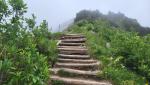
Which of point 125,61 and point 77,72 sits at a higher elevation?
point 125,61

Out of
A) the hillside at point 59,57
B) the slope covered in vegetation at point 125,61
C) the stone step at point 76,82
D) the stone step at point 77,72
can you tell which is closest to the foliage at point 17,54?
the hillside at point 59,57

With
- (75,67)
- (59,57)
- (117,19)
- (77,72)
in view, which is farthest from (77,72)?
(117,19)

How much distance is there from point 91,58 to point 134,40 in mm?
1696

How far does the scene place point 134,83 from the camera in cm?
829

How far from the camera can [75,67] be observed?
9.76 metres

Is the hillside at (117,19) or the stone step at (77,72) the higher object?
the hillside at (117,19)

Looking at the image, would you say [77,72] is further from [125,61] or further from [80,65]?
[125,61]

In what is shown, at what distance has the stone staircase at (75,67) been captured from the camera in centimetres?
838

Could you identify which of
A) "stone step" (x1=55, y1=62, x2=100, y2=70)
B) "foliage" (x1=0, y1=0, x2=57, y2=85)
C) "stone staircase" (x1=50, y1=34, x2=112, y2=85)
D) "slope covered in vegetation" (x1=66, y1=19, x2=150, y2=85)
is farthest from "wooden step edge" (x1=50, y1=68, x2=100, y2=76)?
"foliage" (x1=0, y1=0, x2=57, y2=85)

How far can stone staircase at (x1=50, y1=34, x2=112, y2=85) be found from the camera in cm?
838

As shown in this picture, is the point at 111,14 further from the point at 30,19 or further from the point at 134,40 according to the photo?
the point at 30,19

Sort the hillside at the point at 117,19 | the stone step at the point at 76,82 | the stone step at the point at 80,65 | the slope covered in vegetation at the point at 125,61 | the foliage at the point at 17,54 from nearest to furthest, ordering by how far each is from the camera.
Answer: the foliage at the point at 17,54, the stone step at the point at 76,82, the slope covered in vegetation at the point at 125,61, the stone step at the point at 80,65, the hillside at the point at 117,19

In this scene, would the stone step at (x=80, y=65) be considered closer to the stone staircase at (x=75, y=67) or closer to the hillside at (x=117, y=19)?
the stone staircase at (x=75, y=67)

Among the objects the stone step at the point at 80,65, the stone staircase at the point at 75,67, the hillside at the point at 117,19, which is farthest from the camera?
the hillside at the point at 117,19
